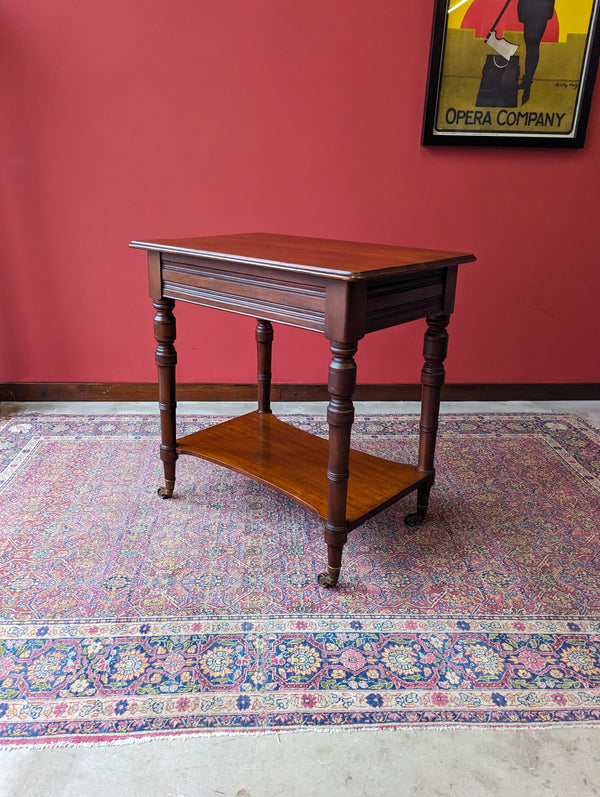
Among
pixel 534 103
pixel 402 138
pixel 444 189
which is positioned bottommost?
pixel 444 189

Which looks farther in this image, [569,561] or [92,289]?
[92,289]

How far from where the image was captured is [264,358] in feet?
8.40

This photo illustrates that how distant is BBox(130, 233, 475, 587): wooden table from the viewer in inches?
61.8

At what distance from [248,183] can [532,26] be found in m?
1.61

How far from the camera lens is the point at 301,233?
125 inches

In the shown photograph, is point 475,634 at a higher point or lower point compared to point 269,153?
lower

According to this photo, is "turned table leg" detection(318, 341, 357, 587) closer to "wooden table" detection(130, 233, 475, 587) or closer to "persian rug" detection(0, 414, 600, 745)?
"wooden table" detection(130, 233, 475, 587)

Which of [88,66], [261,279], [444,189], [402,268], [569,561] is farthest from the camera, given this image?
[444,189]

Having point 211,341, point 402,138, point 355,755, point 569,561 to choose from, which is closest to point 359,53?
point 402,138

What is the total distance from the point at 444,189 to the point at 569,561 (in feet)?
6.74

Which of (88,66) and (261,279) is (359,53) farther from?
(261,279)

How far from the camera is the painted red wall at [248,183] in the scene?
2.88 m

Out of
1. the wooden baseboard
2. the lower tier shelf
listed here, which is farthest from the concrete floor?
the wooden baseboard

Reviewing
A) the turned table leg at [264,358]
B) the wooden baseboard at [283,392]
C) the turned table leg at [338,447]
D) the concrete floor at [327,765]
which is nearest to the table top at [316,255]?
the turned table leg at [338,447]
